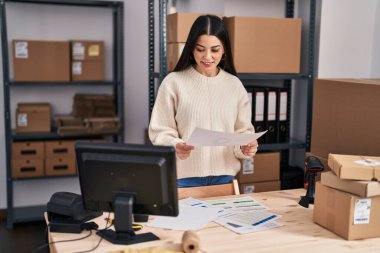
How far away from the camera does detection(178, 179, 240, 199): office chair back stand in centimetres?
202

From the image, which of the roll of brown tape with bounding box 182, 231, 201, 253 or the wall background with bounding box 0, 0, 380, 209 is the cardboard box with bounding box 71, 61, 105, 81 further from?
the roll of brown tape with bounding box 182, 231, 201, 253

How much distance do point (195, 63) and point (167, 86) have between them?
199mm

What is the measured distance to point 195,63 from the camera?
2.21 meters

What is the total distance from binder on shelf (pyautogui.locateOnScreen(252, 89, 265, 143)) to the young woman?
0.83m

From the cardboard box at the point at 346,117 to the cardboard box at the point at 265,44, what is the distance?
2.20 ft

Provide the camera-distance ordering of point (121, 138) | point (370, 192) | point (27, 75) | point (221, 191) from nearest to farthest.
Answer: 1. point (370, 192)
2. point (221, 191)
3. point (27, 75)
4. point (121, 138)

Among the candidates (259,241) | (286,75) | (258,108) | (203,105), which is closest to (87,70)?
(258,108)

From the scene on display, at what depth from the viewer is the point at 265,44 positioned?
9.64ft

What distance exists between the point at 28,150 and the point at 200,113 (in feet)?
6.39

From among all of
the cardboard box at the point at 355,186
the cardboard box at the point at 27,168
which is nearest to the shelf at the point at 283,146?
the cardboard box at the point at 355,186

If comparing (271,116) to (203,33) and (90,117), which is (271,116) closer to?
(203,33)

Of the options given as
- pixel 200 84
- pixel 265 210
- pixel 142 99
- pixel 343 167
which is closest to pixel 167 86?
pixel 200 84

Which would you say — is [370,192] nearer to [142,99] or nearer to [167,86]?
[167,86]

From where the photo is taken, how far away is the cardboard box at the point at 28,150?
3.52 m
